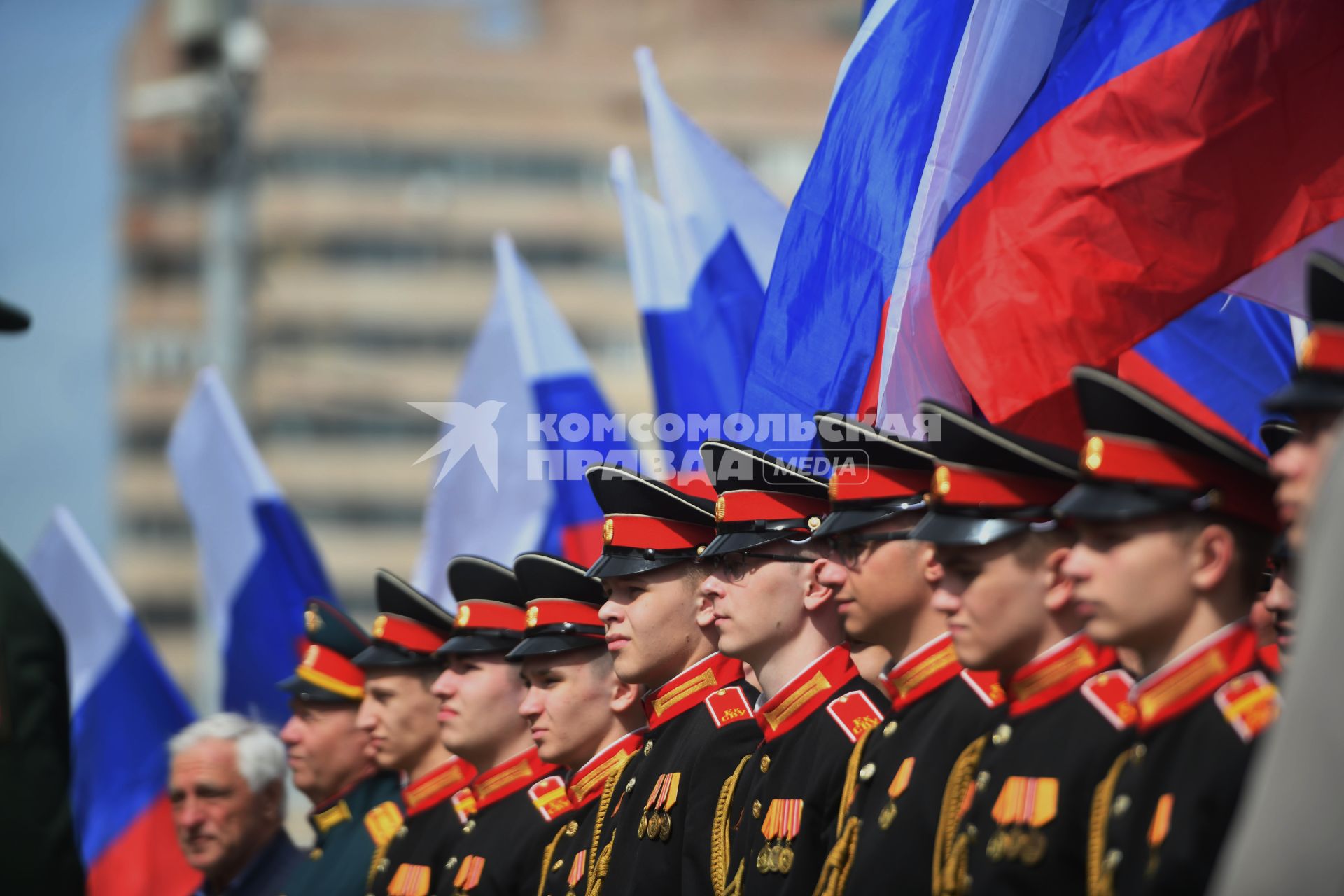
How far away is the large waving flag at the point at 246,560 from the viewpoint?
36.8 feet

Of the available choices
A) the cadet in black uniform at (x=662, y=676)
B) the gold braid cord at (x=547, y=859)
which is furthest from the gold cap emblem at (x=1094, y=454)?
the gold braid cord at (x=547, y=859)

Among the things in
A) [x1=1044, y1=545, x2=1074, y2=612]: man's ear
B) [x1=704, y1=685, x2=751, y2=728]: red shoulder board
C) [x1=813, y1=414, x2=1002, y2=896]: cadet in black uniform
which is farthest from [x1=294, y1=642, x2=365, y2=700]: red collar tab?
[x1=1044, y1=545, x2=1074, y2=612]: man's ear

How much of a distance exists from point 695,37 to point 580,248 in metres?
13.2

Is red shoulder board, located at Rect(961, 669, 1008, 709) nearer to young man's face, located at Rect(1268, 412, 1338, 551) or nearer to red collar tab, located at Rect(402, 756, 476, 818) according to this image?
young man's face, located at Rect(1268, 412, 1338, 551)

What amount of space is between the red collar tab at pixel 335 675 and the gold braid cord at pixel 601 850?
279cm

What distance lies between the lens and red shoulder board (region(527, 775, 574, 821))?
7363 mm

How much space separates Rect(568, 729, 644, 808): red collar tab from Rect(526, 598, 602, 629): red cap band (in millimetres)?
445

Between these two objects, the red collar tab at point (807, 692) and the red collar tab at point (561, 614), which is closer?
the red collar tab at point (807, 692)

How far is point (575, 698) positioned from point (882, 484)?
7.07 feet

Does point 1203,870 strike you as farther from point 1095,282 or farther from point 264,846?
point 264,846

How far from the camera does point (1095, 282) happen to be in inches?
233

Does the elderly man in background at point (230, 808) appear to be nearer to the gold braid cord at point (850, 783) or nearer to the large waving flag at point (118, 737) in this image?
the large waving flag at point (118, 737)

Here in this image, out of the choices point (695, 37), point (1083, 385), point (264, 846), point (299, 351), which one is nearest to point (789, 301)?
point (1083, 385)

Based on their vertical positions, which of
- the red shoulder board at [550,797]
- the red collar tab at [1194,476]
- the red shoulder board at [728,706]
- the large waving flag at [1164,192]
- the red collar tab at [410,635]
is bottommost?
the red shoulder board at [550,797]
